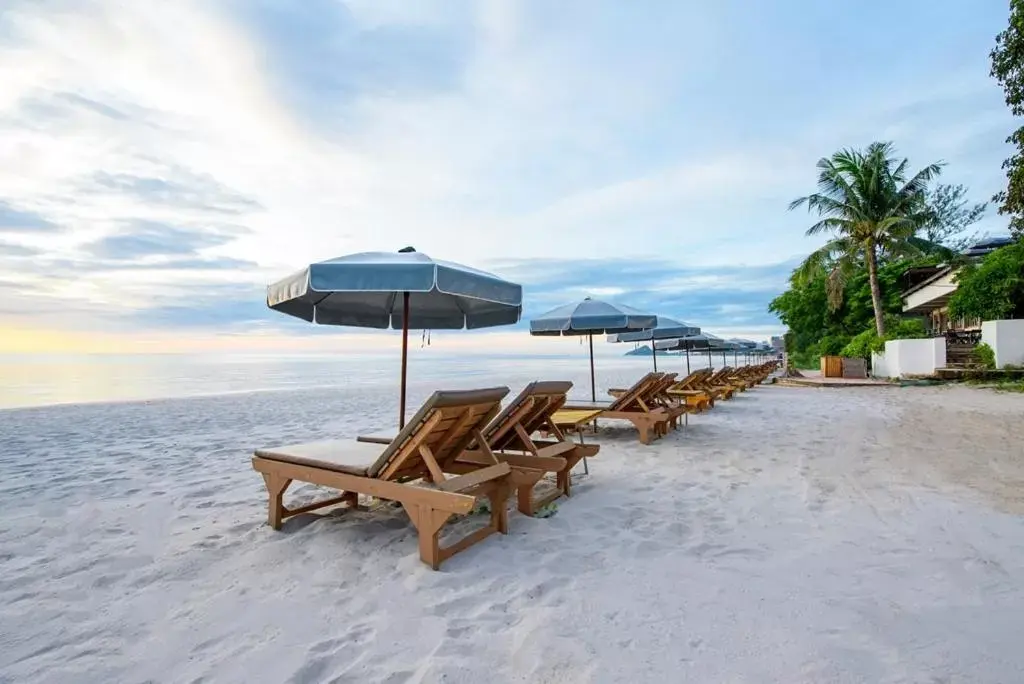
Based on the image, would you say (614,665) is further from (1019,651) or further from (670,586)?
(1019,651)

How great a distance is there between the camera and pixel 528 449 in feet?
12.4

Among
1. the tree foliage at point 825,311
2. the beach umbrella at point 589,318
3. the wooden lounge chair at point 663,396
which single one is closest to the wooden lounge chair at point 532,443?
the wooden lounge chair at point 663,396

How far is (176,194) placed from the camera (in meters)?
13.2

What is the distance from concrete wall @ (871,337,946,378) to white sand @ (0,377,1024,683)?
46.5 feet

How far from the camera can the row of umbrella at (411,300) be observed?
327 cm

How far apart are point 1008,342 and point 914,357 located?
7.48 feet

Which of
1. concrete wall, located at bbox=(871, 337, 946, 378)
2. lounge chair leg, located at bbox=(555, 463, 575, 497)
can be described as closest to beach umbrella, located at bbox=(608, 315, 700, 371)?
lounge chair leg, located at bbox=(555, 463, 575, 497)

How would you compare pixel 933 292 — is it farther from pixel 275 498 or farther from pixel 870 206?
pixel 275 498

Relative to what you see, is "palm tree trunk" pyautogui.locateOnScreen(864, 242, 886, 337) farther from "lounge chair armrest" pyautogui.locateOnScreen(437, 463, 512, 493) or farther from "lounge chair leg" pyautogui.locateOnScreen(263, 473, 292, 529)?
"lounge chair leg" pyautogui.locateOnScreen(263, 473, 292, 529)

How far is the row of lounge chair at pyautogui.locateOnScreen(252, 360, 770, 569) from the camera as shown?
9.00 feet

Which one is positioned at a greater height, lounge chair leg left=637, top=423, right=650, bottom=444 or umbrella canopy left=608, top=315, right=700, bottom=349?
umbrella canopy left=608, top=315, right=700, bottom=349

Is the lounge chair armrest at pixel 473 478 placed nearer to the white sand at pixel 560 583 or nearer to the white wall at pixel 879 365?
the white sand at pixel 560 583

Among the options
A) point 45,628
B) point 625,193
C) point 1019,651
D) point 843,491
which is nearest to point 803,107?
point 625,193

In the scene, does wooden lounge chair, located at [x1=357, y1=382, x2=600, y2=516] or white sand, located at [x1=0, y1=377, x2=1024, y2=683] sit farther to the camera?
wooden lounge chair, located at [x1=357, y1=382, x2=600, y2=516]
